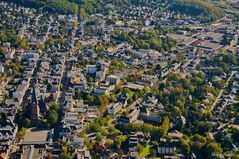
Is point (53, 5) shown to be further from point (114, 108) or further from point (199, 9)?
point (114, 108)

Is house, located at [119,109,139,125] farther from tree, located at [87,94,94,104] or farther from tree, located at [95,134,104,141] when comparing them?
tree, located at [87,94,94,104]

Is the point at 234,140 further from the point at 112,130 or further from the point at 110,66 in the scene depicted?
the point at 110,66

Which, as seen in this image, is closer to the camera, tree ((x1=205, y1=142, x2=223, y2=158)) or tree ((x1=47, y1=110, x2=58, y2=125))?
tree ((x1=205, y1=142, x2=223, y2=158))

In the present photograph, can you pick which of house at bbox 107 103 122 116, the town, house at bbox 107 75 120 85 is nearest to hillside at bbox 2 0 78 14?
the town

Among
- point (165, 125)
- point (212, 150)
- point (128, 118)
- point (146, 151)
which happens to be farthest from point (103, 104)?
point (212, 150)

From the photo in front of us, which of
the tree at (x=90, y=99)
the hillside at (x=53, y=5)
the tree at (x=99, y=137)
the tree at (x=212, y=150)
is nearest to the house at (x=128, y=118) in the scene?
the tree at (x=99, y=137)

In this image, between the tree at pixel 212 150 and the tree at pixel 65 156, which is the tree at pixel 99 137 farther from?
the tree at pixel 212 150
